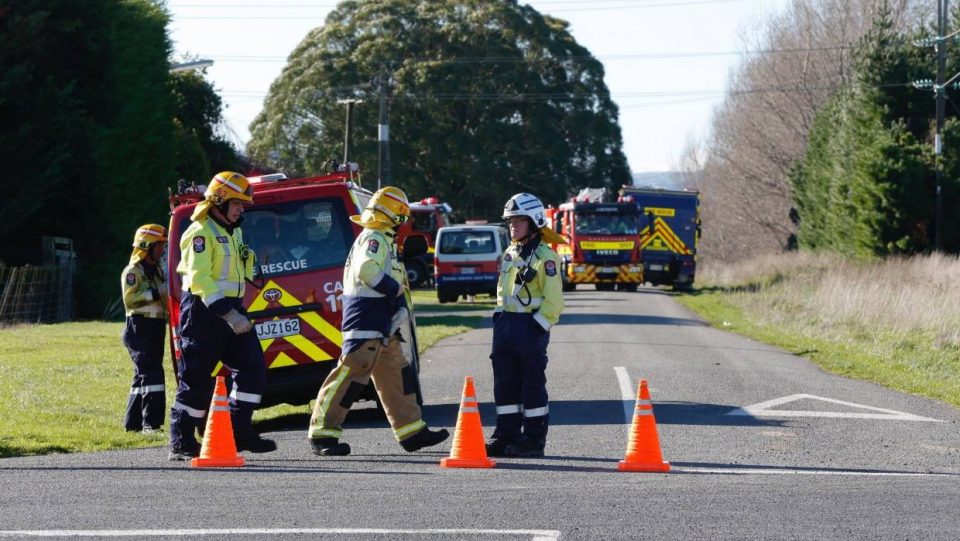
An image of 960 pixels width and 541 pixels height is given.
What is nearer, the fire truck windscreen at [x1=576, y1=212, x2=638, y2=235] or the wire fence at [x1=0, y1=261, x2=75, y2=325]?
the wire fence at [x1=0, y1=261, x2=75, y2=325]

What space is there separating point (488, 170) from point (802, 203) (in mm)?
14130

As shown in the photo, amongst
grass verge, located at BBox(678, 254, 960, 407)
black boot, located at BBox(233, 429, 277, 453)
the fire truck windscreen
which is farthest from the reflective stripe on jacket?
the fire truck windscreen

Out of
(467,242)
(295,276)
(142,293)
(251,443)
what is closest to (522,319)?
(251,443)

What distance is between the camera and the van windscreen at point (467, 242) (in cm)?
3769

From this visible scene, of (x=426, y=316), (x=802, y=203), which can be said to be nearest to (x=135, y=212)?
(x=426, y=316)

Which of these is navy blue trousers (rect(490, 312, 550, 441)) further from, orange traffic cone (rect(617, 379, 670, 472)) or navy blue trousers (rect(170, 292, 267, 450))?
navy blue trousers (rect(170, 292, 267, 450))

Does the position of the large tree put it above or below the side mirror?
above

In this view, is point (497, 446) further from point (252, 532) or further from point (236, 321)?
point (252, 532)

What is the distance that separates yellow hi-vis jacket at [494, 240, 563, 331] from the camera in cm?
1064

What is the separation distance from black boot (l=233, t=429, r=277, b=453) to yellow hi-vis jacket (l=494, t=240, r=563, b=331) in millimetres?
1970

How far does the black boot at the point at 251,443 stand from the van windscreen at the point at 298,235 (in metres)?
2.25

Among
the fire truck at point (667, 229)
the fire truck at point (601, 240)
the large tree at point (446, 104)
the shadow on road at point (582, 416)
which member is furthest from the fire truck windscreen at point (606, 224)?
the shadow on road at point (582, 416)

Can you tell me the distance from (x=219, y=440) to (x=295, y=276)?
9.40 feet

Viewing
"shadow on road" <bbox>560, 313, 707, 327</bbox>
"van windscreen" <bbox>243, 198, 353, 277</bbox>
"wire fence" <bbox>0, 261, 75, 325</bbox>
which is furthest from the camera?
"shadow on road" <bbox>560, 313, 707, 327</bbox>
